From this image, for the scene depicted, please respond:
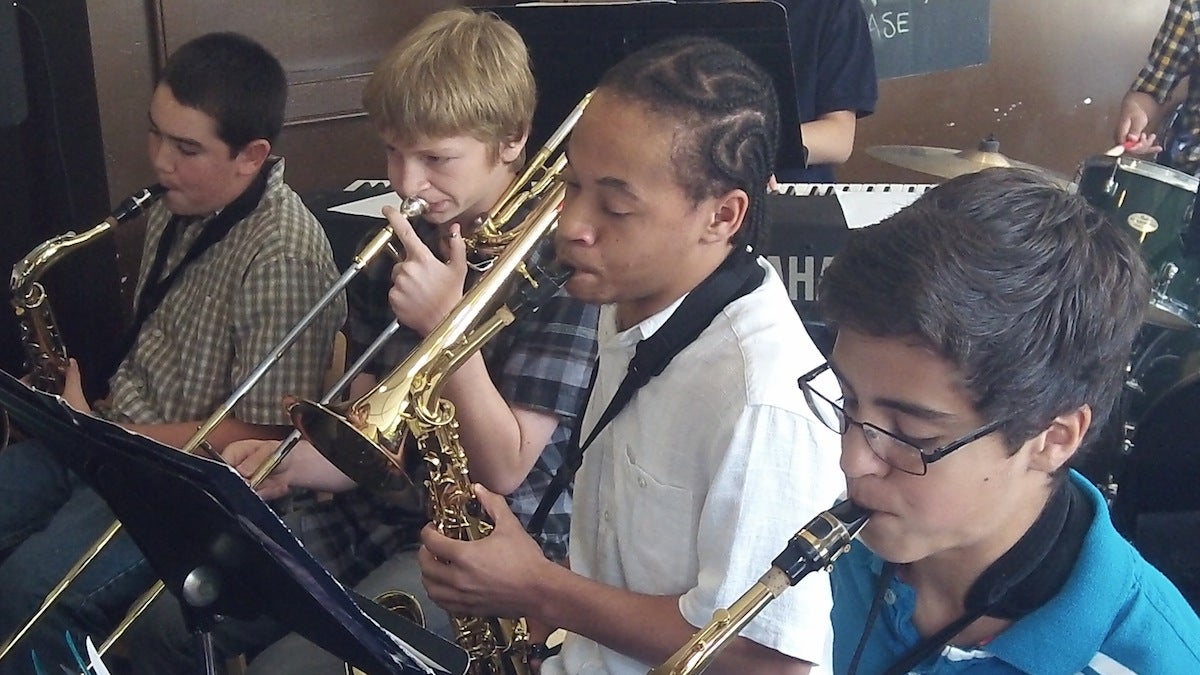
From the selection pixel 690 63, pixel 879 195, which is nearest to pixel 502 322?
pixel 690 63

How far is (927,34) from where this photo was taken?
408 cm

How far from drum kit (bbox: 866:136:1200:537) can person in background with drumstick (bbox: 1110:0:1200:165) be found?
0.61 meters

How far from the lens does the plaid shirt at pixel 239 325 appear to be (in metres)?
1.96

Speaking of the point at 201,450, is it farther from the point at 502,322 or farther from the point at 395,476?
the point at 502,322

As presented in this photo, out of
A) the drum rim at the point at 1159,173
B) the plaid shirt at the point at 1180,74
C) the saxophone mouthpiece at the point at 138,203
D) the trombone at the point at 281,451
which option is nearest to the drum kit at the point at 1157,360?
the drum rim at the point at 1159,173

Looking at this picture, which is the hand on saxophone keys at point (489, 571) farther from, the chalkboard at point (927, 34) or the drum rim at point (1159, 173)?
the chalkboard at point (927, 34)

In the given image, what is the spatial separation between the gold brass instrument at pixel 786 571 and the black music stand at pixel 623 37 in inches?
33.8

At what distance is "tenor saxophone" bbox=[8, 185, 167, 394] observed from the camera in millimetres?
2303

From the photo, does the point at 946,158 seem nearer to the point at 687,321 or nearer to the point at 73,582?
the point at 687,321

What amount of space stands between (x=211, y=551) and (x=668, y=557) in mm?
485

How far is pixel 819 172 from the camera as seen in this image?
2.76 meters

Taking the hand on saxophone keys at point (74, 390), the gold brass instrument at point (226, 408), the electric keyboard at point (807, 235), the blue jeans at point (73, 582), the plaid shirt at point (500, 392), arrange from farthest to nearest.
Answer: the electric keyboard at point (807, 235), the hand on saxophone keys at point (74, 390), the blue jeans at point (73, 582), the gold brass instrument at point (226, 408), the plaid shirt at point (500, 392)

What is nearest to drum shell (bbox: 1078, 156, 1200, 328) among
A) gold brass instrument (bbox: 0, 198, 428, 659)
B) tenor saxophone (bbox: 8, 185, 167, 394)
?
gold brass instrument (bbox: 0, 198, 428, 659)

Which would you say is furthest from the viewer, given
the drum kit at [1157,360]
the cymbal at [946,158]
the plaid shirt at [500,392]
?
the cymbal at [946,158]
